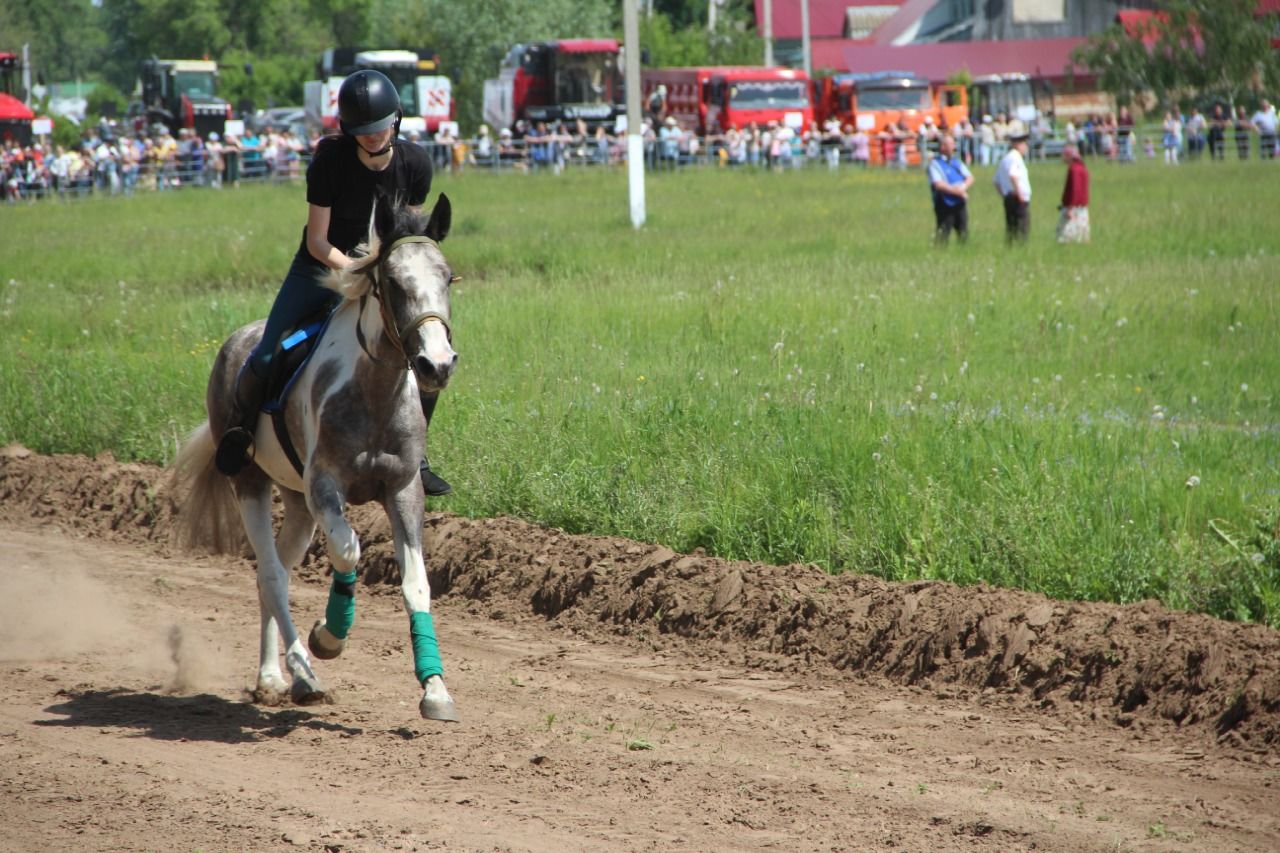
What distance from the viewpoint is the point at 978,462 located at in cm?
910

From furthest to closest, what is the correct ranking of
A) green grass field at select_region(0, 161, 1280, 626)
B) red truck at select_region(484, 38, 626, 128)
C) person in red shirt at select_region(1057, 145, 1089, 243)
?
red truck at select_region(484, 38, 626, 128) → person in red shirt at select_region(1057, 145, 1089, 243) → green grass field at select_region(0, 161, 1280, 626)

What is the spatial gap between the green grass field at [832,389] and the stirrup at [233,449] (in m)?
2.77

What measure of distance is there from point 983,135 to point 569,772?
4421cm

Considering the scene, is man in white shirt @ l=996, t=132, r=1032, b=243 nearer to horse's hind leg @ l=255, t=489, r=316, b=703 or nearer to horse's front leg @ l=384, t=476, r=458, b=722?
horse's hind leg @ l=255, t=489, r=316, b=703

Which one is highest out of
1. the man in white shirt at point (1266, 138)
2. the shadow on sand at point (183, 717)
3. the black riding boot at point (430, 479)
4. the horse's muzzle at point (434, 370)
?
the man in white shirt at point (1266, 138)

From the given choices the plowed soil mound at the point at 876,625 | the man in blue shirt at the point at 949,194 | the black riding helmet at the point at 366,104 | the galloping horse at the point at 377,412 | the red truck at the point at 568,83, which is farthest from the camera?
the red truck at the point at 568,83

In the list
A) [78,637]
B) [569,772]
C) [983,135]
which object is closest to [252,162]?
[983,135]

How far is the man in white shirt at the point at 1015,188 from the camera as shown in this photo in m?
22.6

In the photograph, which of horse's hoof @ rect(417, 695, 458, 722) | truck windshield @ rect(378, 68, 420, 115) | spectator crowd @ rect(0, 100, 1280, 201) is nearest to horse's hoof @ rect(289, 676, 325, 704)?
horse's hoof @ rect(417, 695, 458, 722)

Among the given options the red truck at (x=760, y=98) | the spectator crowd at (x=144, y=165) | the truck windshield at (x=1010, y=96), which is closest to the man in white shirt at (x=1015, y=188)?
the spectator crowd at (x=144, y=165)

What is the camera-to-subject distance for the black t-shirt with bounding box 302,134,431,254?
6957 mm

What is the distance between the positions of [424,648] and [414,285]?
5.34 ft

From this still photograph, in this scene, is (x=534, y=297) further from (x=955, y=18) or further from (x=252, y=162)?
(x=955, y=18)

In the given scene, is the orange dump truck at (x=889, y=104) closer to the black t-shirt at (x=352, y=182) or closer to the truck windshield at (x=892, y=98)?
the truck windshield at (x=892, y=98)
